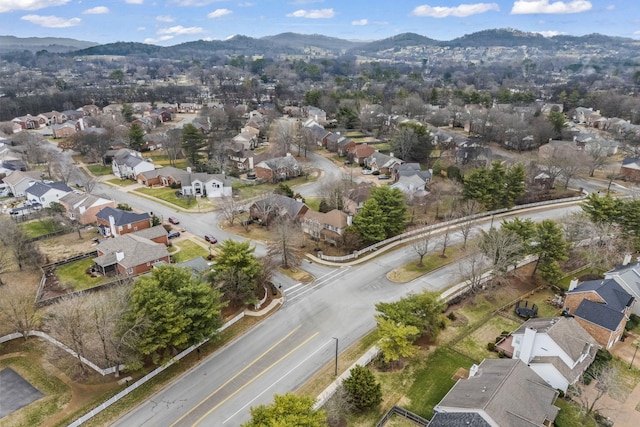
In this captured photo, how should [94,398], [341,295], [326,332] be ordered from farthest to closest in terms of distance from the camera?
1. [341,295]
2. [326,332]
3. [94,398]

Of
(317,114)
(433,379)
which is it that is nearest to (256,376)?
(433,379)

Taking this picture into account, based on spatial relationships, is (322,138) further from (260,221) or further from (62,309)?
(62,309)

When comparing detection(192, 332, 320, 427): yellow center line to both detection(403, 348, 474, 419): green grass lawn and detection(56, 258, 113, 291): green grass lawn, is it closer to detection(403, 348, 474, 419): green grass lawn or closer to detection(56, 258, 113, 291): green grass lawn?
detection(403, 348, 474, 419): green grass lawn

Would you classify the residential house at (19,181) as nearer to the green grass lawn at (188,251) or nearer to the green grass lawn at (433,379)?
the green grass lawn at (188,251)

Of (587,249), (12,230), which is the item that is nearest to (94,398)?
(12,230)

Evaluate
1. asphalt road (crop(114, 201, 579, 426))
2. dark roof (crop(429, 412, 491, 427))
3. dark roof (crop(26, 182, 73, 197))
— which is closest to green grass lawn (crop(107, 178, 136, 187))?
dark roof (crop(26, 182, 73, 197))

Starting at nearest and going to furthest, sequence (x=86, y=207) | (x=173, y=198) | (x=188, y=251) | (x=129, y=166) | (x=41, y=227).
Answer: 1. (x=188, y=251)
2. (x=86, y=207)
3. (x=41, y=227)
4. (x=173, y=198)
5. (x=129, y=166)

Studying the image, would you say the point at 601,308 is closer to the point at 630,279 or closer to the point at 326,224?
the point at 630,279
